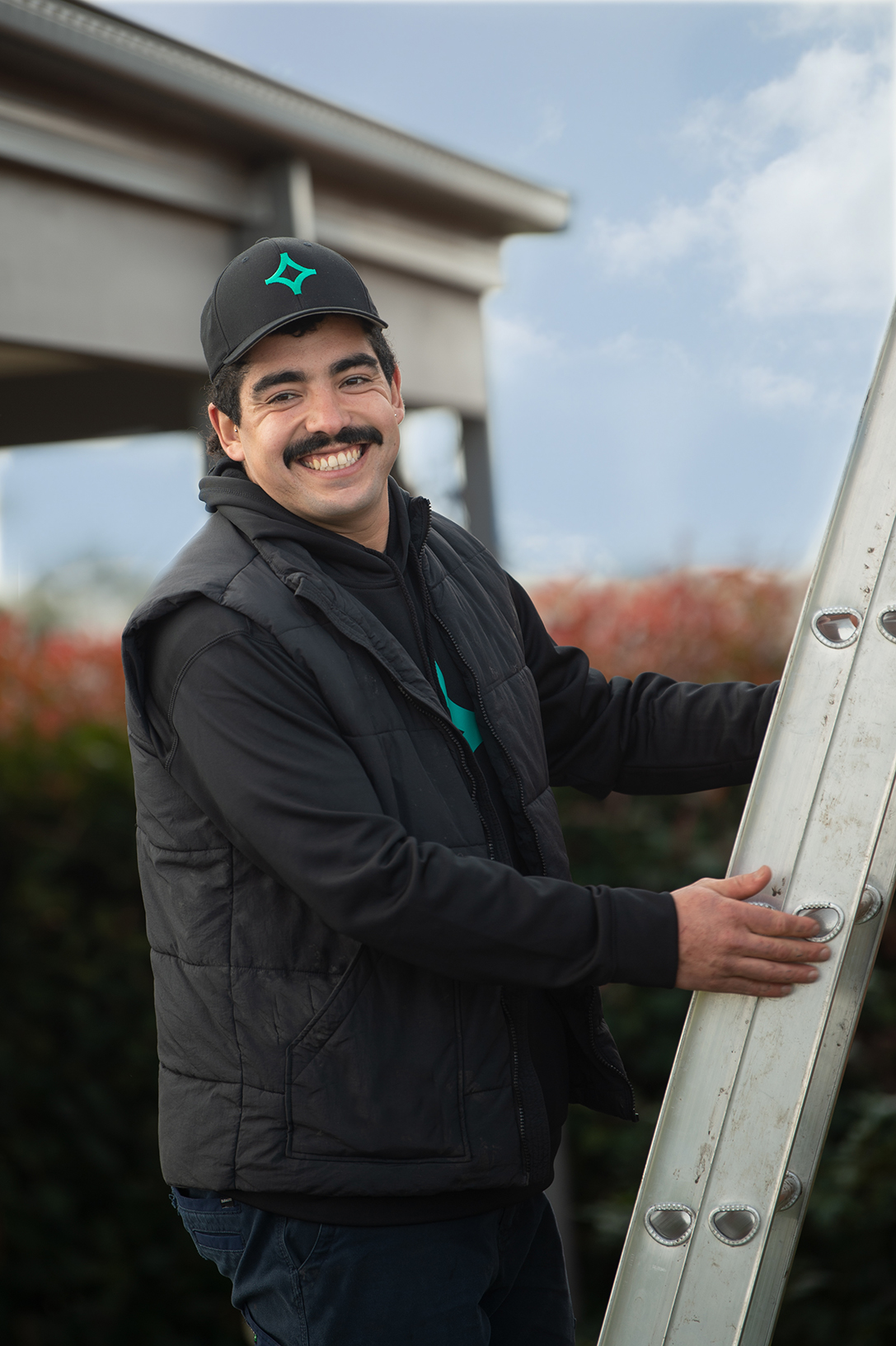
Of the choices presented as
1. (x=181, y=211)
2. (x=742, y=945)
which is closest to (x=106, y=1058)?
(x=181, y=211)

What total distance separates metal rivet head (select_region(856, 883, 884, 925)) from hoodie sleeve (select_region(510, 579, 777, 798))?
1.77 ft

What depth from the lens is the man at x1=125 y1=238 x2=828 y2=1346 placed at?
58.2 inches

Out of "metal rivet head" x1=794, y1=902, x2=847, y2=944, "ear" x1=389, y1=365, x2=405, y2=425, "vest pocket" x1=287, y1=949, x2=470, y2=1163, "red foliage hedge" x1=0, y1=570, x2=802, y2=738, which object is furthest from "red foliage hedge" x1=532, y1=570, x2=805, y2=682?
"metal rivet head" x1=794, y1=902, x2=847, y2=944

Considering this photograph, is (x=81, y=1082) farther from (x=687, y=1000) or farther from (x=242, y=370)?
(x=242, y=370)

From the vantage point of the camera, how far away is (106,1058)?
4.07m

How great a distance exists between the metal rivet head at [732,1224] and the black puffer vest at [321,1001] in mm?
332

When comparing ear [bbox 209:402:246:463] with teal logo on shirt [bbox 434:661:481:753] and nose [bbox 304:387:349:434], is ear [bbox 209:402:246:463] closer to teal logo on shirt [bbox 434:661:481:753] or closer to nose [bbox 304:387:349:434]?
nose [bbox 304:387:349:434]

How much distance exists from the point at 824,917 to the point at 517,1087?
0.50 metres

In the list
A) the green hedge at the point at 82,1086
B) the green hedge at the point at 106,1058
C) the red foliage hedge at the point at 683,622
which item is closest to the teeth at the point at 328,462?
the red foliage hedge at the point at 683,622

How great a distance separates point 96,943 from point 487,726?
2.75m

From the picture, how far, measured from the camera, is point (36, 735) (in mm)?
4215

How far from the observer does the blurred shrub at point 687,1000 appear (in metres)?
3.23

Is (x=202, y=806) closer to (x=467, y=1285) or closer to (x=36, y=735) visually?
(x=467, y=1285)

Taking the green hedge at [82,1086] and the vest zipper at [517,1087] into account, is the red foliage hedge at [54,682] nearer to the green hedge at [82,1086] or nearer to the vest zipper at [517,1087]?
the green hedge at [82,1086]
